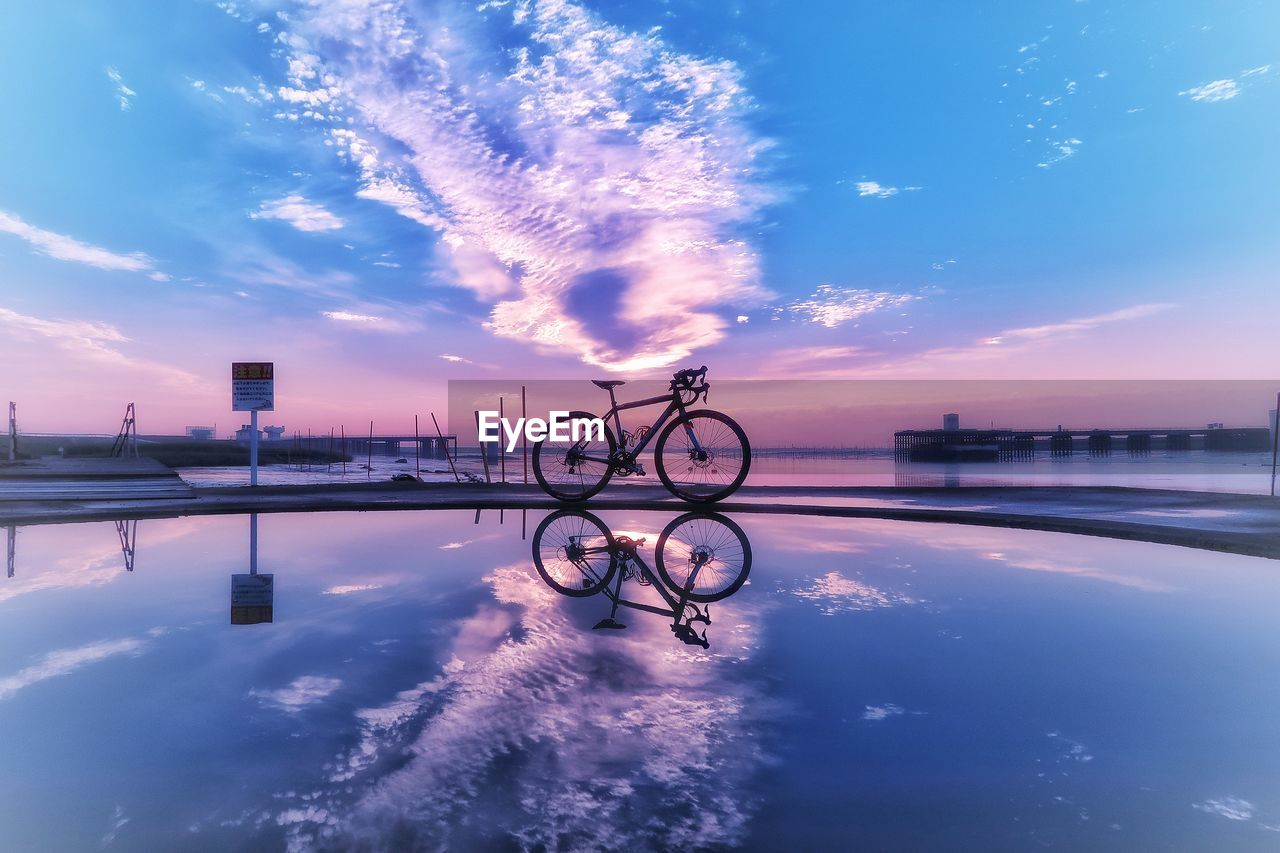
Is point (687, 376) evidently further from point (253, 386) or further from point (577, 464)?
point (253, 386)

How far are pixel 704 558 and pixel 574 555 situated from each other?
4.83ft

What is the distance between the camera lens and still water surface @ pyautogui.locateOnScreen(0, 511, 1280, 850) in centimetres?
197

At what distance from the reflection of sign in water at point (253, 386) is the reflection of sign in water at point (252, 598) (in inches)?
557

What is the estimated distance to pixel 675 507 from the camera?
11.3 m

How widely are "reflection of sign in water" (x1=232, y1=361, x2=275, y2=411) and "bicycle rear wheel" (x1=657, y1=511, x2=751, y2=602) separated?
14.5 m

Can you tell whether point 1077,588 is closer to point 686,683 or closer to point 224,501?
point 686,683

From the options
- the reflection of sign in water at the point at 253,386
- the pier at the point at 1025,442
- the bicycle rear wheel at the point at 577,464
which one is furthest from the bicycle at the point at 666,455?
the pier at the point at 1025,442

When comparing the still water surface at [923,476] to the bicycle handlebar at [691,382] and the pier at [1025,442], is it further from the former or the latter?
the pier at [1025,442]

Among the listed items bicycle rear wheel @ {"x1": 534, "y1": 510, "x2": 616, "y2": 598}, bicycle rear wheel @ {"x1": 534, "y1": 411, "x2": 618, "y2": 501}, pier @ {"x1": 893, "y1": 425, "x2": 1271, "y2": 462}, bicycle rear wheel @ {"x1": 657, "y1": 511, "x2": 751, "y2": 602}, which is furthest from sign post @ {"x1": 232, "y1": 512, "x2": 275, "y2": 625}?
pier @ {"x1": 893, "y1": 425, "x2": 1271, "y2": 462}

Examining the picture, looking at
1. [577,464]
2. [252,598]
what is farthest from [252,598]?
[577,464]

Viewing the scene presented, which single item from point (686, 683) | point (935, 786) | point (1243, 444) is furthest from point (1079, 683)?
point (1243, 444)

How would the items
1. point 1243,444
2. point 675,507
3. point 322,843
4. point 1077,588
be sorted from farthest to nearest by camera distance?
point 1243,444 → point 675,507 → point 1077,588 → point 322,843

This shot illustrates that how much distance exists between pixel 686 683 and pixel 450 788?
135 cm

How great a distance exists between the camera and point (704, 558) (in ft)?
21.4
